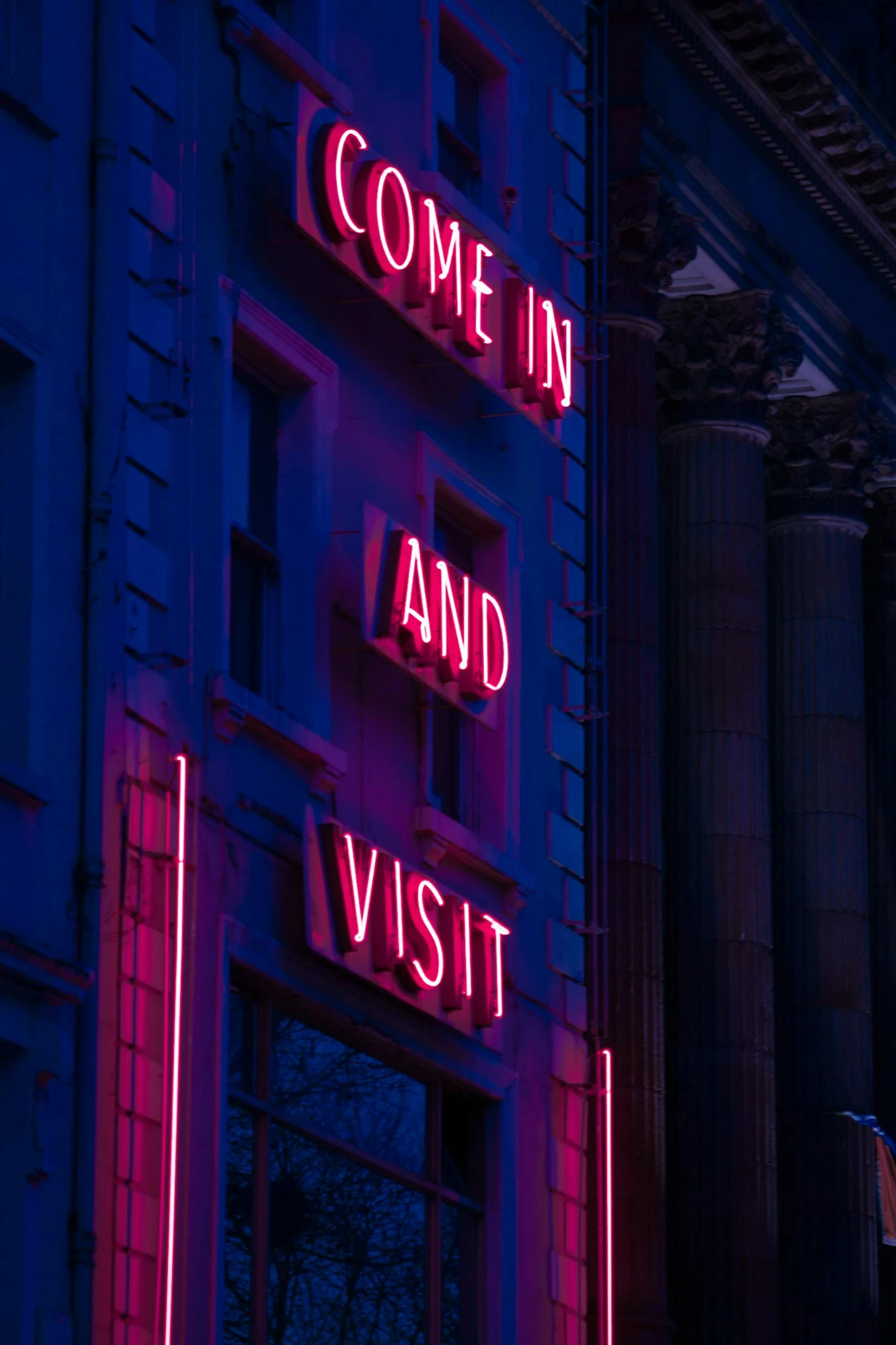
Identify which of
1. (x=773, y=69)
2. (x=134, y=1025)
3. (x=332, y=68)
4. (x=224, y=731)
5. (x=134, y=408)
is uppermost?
(x=773, y=69)

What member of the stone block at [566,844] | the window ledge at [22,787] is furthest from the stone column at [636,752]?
the window ledge at [22,787]

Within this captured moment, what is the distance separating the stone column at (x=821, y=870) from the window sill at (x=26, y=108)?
26.1 m

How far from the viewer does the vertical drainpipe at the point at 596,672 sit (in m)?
30.9

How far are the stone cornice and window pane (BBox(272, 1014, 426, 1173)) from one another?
20.3 metres

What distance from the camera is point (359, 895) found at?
26625 mm

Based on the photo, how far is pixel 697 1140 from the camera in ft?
143

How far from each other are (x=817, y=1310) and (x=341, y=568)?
2193 cm

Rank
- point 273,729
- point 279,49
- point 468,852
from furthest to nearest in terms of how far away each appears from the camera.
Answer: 1. point 468,852
2. point 279,49
3. point 273,729

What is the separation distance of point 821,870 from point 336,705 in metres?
21.8

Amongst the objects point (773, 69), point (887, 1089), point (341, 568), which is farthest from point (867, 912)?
point (341, 568)

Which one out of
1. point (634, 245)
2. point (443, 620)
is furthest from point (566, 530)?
point (634, 245)

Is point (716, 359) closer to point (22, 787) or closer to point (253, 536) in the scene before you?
point (253, 536)

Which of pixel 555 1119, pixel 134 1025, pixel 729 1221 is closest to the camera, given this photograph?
pixel 134 1025

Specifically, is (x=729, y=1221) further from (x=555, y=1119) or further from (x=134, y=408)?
(x=134, y=408)
